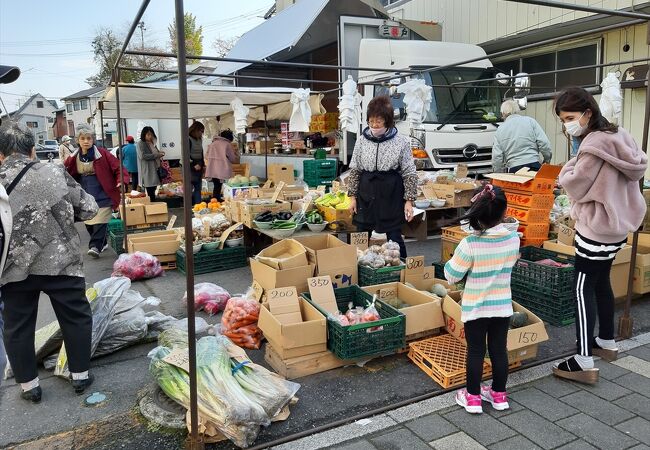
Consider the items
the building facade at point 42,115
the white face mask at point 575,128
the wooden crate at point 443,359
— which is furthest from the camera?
the building facade at point 42,115

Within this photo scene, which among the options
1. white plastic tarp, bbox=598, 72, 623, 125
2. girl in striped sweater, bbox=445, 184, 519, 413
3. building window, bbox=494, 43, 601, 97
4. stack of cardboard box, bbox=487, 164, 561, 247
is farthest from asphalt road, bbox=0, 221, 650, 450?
building window, bbox=494, 43, 601, 97

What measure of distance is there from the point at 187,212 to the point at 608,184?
2.56 m

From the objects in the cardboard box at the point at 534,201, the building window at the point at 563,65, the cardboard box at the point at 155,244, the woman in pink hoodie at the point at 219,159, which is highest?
the building window at the point at 563,65

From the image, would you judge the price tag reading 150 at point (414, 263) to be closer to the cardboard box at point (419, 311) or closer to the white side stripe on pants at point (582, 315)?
the cardboard box at point (419, 311)

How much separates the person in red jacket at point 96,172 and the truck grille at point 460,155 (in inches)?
198

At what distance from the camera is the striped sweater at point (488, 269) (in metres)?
2.88

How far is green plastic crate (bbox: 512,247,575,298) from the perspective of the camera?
13.7 ft

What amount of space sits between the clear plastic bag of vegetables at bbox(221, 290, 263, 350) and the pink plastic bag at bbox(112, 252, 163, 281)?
95.9 inches

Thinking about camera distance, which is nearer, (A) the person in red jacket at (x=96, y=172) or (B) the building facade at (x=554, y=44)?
(A) the person in red jacket at (x=96, y=172)

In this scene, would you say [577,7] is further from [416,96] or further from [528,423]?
[416,96]

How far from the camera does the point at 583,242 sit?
3.28 m

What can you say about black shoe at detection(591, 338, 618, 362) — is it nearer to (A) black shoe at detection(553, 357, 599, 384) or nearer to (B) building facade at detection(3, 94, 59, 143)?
(A) black shoe at detection(553, 357, 599, 384)

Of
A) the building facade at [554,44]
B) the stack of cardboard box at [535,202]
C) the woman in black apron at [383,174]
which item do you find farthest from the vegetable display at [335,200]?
the building facade at [554,44]

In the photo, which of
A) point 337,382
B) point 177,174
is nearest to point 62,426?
point 337,382
